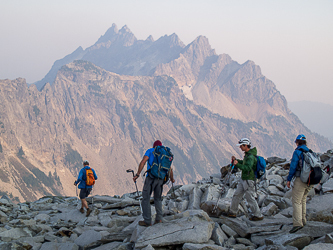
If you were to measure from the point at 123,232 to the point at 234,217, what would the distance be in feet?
14.9

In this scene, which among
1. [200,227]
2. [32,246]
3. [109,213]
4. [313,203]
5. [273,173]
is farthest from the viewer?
[273,173]

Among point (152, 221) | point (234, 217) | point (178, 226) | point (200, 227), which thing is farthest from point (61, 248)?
point (234, 217)

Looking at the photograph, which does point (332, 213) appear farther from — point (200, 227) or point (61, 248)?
point (61, 248)

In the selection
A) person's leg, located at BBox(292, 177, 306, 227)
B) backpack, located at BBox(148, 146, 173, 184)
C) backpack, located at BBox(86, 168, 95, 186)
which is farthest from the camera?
backpack, located at BBox(86, 168, 95, 186)

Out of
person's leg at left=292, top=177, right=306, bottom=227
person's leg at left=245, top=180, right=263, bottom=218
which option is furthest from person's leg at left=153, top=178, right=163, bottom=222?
A: person's leg at left=292, top=177, right=306, bottom=227

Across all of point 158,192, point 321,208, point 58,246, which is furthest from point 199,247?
point 321,208

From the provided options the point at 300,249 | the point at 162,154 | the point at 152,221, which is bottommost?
the point at 300,249

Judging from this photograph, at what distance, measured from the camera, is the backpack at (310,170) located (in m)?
8.56

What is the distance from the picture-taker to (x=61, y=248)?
10.1 m

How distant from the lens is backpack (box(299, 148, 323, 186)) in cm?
856

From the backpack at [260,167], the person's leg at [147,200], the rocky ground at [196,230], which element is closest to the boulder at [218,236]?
the rocky ground at [196,230]

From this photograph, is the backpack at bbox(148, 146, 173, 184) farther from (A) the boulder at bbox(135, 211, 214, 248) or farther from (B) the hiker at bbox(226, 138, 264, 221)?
(B) the hiker at bbox(226, 138, 264, 221)

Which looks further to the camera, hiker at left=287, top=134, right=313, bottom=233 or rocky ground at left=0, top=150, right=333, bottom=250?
hiker at left=287, top=134, right=313, bottom=233

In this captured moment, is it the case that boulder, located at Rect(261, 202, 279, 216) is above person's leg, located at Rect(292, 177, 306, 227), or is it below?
below
